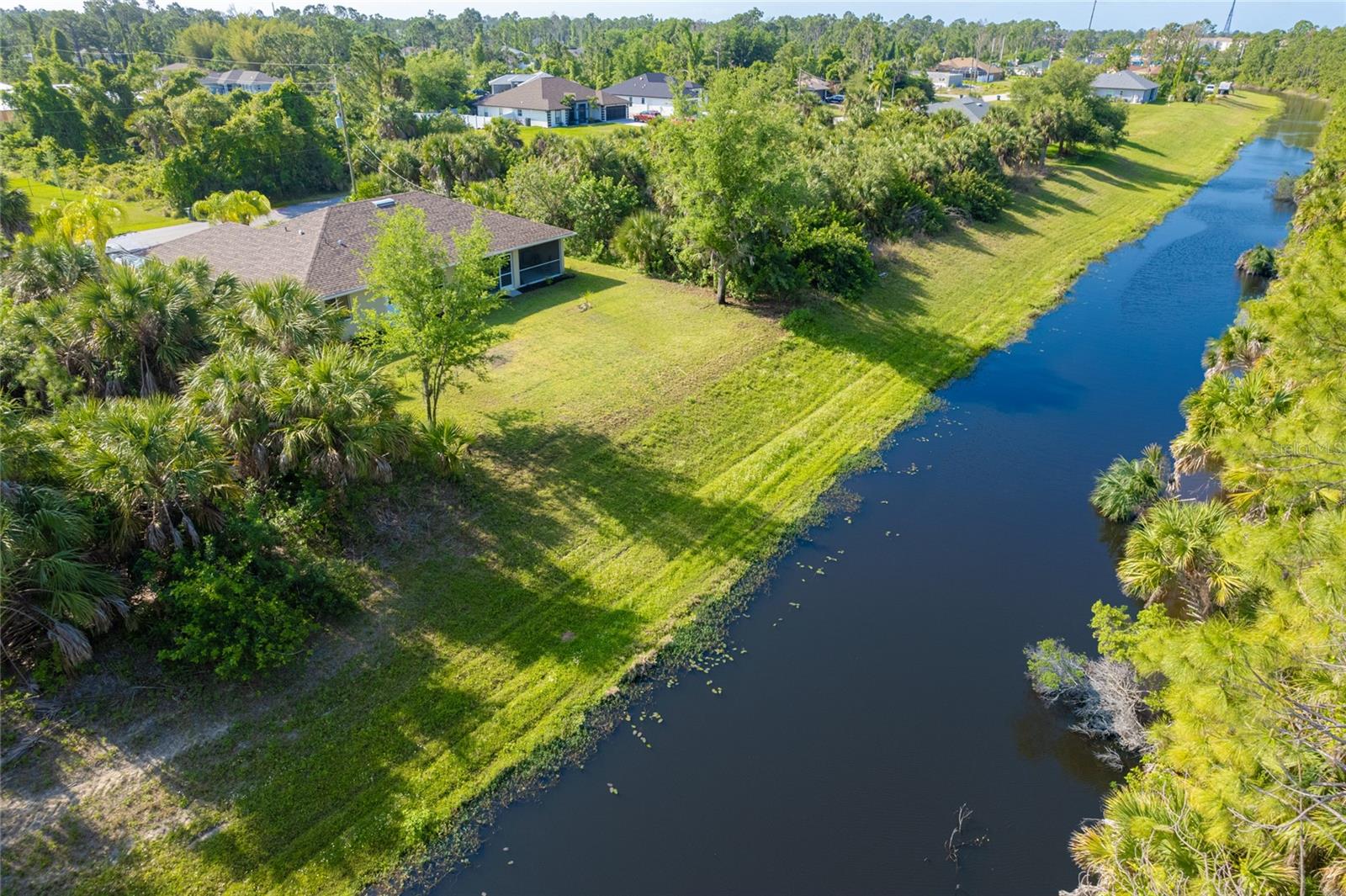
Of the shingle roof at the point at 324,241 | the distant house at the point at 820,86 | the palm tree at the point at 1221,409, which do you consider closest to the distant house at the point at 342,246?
the shingle roof at the point at 324,241

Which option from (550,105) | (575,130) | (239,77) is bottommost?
(575,130)

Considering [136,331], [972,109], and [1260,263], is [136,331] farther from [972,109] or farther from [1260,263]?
[972,109]

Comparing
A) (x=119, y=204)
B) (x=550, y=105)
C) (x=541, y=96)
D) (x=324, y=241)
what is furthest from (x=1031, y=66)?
(x=324, y=241)

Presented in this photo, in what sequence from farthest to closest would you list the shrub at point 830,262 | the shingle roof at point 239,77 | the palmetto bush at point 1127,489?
the shingle roof at point 239,77
the shrub at point 830,262
the palmetto bush at point 1127,489

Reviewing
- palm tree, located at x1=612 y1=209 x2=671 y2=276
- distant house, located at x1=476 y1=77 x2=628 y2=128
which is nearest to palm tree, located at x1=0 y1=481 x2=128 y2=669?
palm tree, located at x1=612 y1=209 x2=671 y2=276

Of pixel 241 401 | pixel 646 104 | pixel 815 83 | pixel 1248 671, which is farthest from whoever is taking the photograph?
pixel 815 83

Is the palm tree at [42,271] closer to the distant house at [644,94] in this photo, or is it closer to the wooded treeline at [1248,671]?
the wooded treeline at [1248,671]
